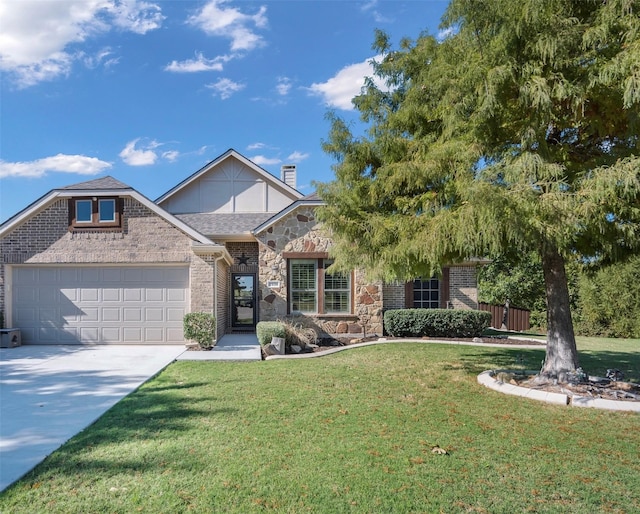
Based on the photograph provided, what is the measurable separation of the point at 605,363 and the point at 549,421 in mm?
5755

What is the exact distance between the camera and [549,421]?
565 cm

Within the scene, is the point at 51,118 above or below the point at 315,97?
below

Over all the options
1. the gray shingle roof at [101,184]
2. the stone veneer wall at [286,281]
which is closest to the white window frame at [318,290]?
Result: the stone veneer wall at [286,281]

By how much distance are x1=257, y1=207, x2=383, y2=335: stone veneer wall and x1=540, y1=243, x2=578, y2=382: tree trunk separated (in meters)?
6.93

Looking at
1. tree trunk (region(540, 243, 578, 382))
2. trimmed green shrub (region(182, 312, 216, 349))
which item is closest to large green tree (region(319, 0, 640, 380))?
tree trunk (region(540, 243, 578, 382))

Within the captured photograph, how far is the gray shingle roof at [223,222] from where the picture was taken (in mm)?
15270

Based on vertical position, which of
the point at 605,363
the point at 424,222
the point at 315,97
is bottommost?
the point at 605,363

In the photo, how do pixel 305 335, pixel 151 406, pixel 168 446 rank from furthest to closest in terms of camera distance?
pixel 305 335 → pixel 151 406 → pixel 168 446

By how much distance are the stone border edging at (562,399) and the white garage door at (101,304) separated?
877 cm

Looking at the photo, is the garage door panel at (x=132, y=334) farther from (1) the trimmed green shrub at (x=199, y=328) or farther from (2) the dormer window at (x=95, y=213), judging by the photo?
(2) the dormer window at (x=95, y=213)

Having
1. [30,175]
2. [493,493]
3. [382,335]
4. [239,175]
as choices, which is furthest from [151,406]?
[30,175]

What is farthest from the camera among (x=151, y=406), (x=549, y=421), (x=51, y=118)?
(x=51, y=118)

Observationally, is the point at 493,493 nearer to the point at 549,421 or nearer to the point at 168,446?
the point at 549,421

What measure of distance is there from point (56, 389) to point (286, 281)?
25.2 ft
